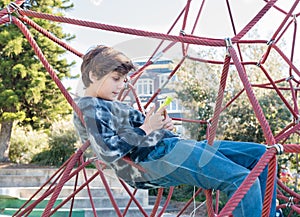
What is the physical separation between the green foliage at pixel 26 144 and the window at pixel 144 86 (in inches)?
257

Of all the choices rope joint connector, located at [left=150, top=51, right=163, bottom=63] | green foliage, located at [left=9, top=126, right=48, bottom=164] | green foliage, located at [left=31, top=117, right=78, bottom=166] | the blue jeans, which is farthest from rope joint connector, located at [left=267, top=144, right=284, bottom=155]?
green foliage, located at [left=9, top=126, right=48, bottom=164]

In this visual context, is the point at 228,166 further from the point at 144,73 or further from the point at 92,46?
the point at 92,46

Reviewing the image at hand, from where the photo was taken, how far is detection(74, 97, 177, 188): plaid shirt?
1219 mm

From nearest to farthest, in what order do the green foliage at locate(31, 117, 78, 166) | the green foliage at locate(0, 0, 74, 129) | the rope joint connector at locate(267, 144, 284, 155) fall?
the rope joint connector at locate(267, 144, 284, 155)
the green foliage at locate(31, 117, 78, 166)
the green foliage at locate(0, 0, 74, 129)

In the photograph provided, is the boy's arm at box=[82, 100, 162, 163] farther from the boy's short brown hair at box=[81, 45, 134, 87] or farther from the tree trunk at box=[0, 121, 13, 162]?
the tree trunk at box=[0, 121, 13, 162]

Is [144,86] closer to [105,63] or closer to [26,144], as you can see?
[105,63]

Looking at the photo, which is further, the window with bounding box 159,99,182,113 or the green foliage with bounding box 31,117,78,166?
the green foliage with bounding box 31,117,78,166

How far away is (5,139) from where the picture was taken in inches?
308

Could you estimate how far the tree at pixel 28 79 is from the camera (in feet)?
25.0

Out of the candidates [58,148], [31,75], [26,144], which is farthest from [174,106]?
[26,144]

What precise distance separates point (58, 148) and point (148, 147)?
6.12 m

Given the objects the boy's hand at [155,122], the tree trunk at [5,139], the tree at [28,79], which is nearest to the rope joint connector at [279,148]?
the boy's hand at [155,122]

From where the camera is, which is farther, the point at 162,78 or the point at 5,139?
the point at 5,139

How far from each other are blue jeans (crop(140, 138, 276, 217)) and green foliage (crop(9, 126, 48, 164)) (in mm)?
6680
